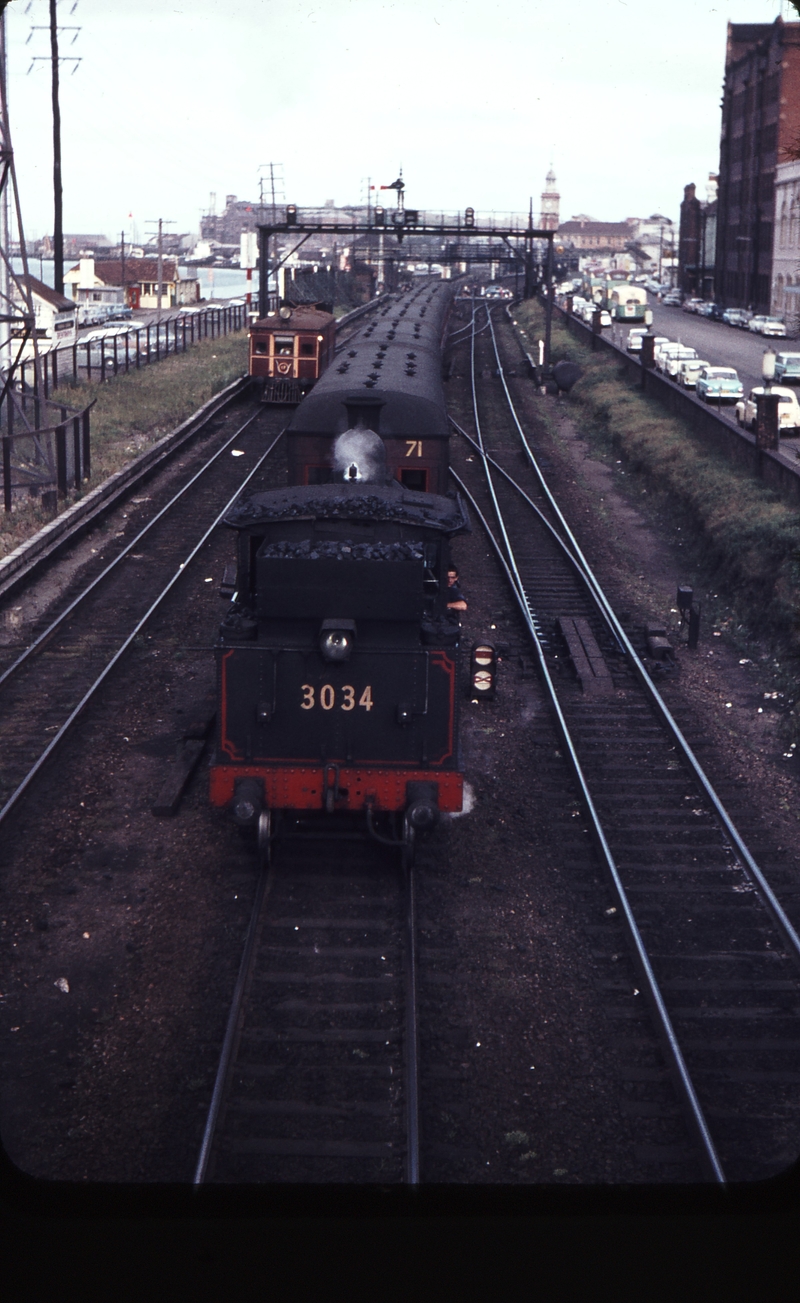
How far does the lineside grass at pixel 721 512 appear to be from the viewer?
17.6m

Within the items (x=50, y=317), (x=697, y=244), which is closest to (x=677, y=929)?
(x=50, y=317)

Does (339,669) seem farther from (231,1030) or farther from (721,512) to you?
(721,512)

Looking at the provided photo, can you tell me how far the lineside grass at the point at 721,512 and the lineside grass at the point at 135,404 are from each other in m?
12.5

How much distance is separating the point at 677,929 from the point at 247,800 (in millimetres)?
3621

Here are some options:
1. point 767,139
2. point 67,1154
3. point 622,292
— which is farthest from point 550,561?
point 767,139

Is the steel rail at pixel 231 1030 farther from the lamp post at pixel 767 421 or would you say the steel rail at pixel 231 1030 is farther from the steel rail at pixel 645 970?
the lamp post at pixel 767 421

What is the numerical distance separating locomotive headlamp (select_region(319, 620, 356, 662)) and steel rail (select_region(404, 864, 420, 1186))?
6.59ft

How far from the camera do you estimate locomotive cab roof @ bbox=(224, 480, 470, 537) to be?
32.2ft

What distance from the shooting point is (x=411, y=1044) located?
757 cm

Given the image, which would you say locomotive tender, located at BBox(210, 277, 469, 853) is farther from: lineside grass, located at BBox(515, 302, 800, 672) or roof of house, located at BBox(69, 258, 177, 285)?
roof of house, located at BBox(69, 258, 177, 285)

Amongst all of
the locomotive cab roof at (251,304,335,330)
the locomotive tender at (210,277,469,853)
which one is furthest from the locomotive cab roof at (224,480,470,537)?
the locomotive cab roof at (251,304,335,330)

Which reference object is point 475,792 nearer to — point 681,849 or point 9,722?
point 681,849

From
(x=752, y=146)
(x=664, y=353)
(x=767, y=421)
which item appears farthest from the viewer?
(x=752, y=146)

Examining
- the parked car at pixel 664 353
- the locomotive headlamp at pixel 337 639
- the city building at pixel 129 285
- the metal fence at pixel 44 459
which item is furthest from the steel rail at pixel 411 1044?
the city building at pixel 129 285
